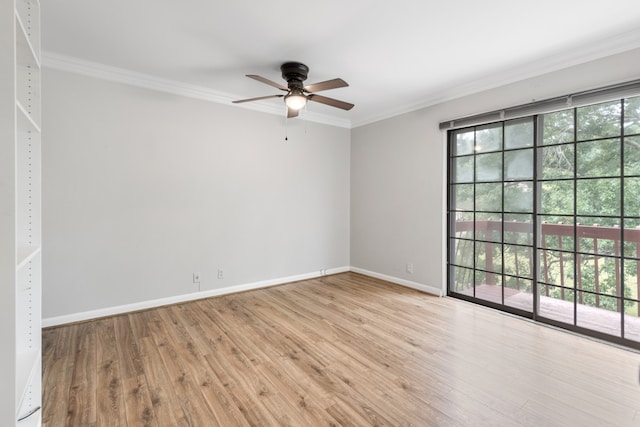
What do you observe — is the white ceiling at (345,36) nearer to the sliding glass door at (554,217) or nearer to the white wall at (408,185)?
the white wall at (408,185)

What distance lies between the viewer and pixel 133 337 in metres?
2.76

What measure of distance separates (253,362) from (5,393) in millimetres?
1571

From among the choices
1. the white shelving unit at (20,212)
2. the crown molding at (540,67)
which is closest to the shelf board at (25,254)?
the white shelving unit at (20,212)

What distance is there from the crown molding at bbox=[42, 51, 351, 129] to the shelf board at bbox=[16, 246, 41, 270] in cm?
247

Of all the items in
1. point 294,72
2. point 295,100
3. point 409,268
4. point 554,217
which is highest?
point 294,72

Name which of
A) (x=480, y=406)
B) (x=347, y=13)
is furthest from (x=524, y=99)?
(x=480, y=406)

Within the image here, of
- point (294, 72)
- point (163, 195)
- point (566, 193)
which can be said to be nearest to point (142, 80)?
point (163, 195)

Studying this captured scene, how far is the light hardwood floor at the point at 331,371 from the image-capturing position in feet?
5.85

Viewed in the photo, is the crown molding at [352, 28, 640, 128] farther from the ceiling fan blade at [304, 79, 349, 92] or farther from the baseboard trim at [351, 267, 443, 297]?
the baseboard trim at [351, 267, 443, 297]

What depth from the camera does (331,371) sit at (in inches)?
87.7

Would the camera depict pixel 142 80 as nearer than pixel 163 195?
Yes

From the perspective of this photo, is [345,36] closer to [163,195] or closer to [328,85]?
[328,85]

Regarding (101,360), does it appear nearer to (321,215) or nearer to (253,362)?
(253,362)

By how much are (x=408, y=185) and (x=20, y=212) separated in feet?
13.3
